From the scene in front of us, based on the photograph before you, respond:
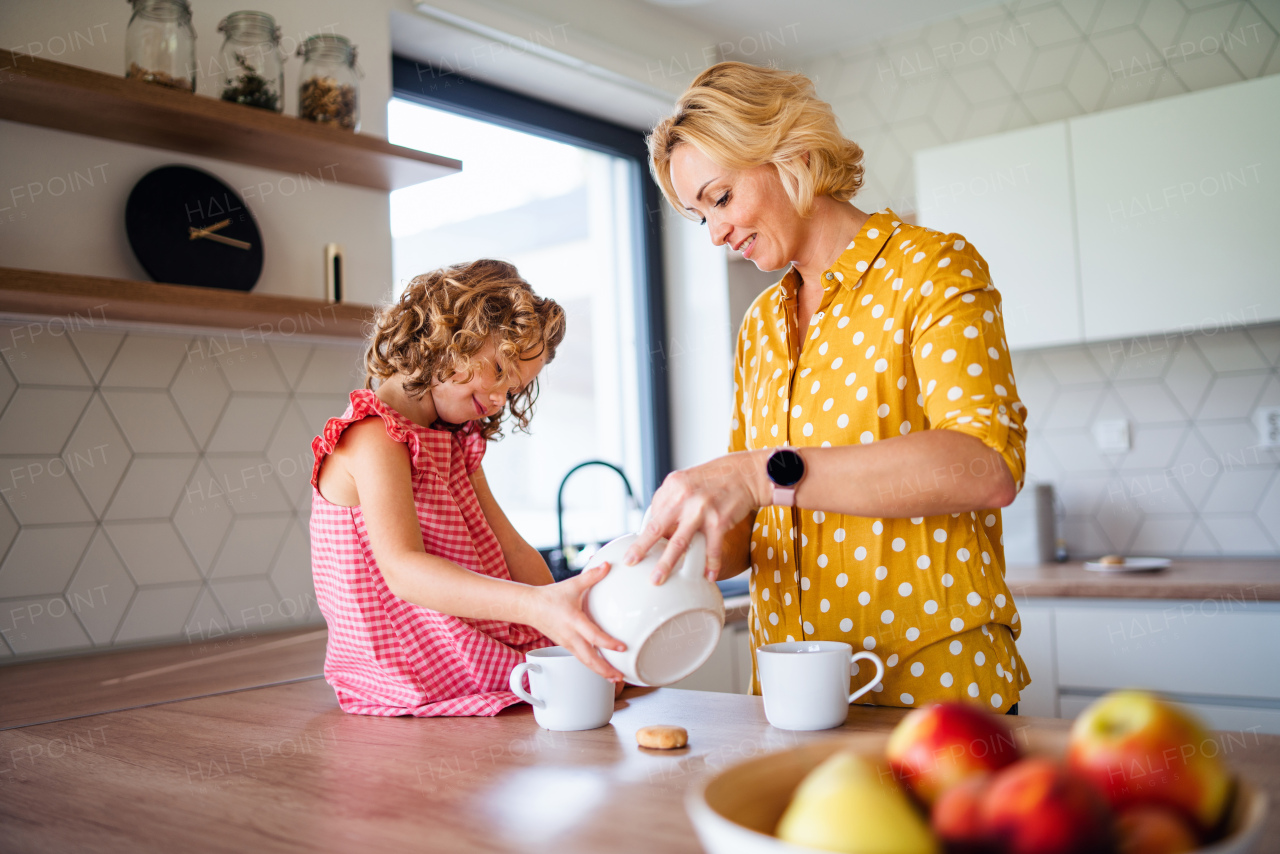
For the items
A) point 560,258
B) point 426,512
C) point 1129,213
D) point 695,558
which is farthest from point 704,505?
point 560,258

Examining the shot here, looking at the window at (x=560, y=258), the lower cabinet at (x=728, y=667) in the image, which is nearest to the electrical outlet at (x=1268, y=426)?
the lower cabinet at (x=728, y=667)

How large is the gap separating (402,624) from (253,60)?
1190 millimetres

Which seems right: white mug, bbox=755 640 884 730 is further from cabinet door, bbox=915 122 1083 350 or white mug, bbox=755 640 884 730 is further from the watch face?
cabinet door, bbox=915 122 1083 350

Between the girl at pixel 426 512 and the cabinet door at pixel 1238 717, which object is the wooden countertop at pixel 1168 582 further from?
the girl at pixel 426 512

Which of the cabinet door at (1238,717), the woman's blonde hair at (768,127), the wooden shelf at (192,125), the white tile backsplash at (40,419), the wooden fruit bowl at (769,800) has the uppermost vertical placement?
the wooden shelf at (192,125)

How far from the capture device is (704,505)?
92 centimetres

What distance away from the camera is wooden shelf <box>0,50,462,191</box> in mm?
1484

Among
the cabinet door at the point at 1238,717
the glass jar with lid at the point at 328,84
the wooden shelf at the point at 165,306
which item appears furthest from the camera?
the cabinet door at the point at 1238,717

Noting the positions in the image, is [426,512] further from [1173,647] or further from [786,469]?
[1173,647]

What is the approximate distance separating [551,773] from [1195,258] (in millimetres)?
2250

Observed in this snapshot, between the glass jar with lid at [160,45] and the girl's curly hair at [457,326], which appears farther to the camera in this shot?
the glass jar with lid at [160,45]

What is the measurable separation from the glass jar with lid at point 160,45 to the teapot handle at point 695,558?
4.24ft

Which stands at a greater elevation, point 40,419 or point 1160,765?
point 40,419

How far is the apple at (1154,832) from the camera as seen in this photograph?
1.50 feet
